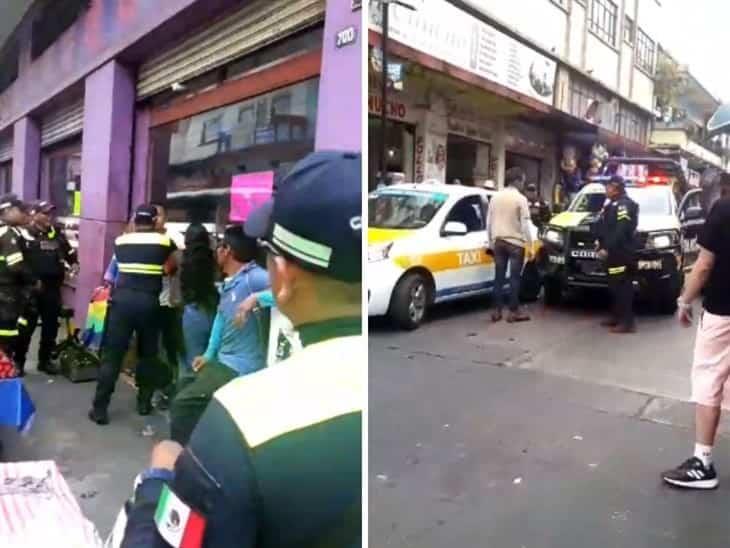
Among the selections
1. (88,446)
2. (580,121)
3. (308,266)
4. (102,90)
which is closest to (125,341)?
(88,446)

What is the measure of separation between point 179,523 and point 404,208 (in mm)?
437

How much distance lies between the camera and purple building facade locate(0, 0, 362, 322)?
1.17 m

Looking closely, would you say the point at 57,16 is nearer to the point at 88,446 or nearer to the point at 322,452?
the point at 88,446

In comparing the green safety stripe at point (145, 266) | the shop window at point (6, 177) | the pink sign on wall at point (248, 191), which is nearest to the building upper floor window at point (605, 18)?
the pink sign on wall at point (248, 191)

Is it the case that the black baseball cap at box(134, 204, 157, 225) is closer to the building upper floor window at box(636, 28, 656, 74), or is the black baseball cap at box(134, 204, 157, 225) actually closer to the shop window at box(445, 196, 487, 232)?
the shop window at box(445, 196, 487, 232)

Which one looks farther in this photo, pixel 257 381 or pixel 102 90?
pixel 102 90

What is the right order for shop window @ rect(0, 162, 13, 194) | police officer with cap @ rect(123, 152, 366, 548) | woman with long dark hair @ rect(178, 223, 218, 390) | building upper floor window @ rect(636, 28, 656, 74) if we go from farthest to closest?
shop window @ rect(0, 162, 13, 194)
woman with long dark hair @ rect(178, 223, 218, 390)
building upper floor window @ rect(636, 28, 656, 74)
police officer with cap @ rect(123, 152, 366, 548)

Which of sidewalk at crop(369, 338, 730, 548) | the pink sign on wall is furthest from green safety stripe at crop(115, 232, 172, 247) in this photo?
sidewalk at crop(369, 338, 730, 548)

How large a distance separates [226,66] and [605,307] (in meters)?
0.76

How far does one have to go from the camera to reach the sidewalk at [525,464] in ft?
2.68

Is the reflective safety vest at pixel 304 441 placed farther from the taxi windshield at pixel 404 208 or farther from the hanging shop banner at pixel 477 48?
the hanging shop banner at pixel 477 48

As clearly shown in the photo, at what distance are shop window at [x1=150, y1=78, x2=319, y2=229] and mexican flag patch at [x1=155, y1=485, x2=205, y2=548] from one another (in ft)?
1.57

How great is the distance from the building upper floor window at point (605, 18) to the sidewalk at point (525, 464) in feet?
1.31

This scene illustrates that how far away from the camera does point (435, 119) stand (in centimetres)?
83
